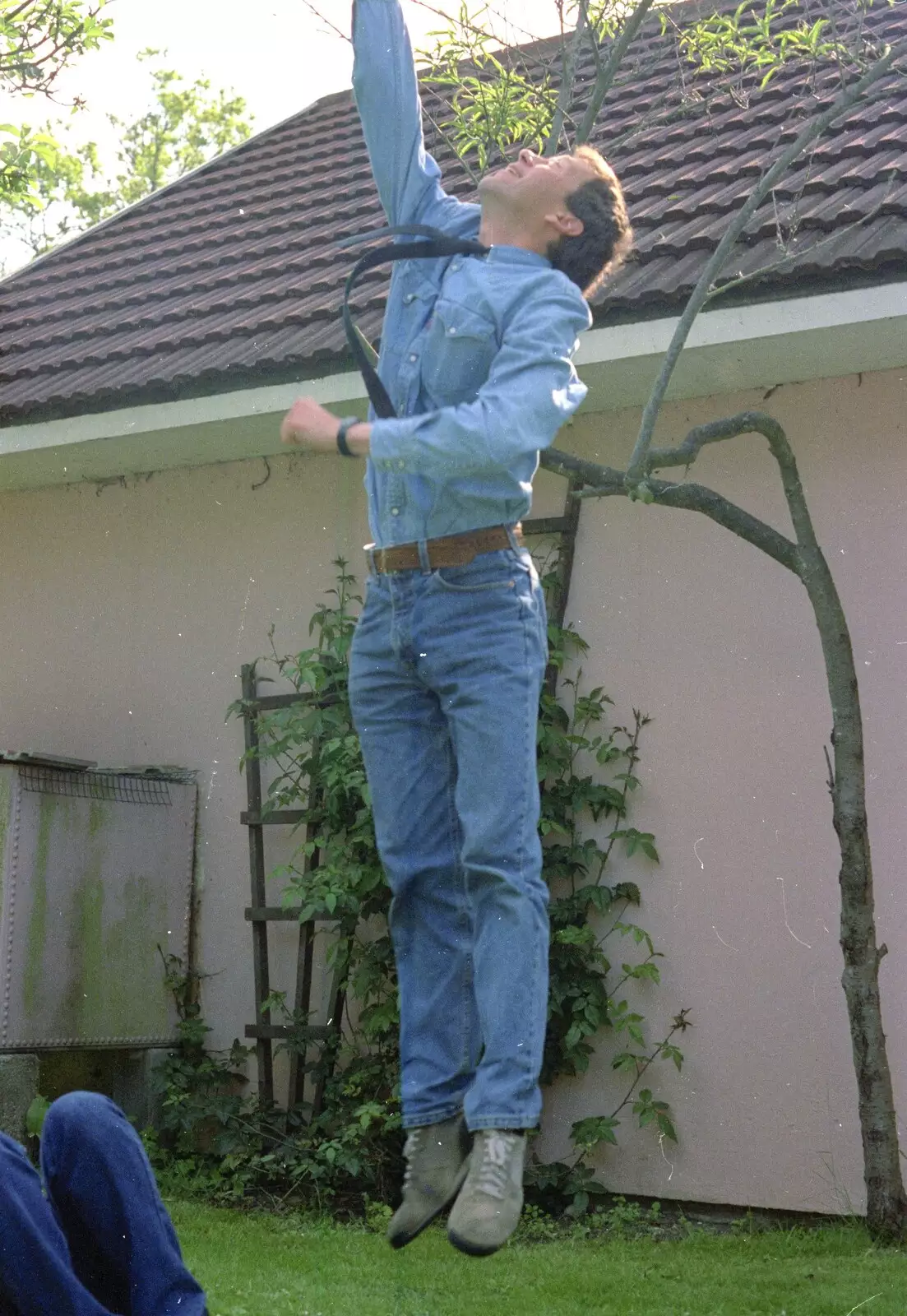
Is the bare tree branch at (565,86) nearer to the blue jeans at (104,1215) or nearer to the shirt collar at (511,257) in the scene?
the shirt collar at (511,257)

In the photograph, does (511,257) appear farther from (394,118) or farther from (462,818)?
(462,818)

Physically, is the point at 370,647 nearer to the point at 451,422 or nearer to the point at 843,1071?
the point at 451,422

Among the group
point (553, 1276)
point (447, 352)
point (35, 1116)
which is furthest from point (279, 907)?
point (447, 352)

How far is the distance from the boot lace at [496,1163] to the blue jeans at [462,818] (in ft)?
0.07

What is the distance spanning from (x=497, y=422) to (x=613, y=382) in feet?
12.1

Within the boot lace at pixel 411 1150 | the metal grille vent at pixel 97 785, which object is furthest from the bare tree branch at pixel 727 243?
the metal grille vent at pixel 97 785

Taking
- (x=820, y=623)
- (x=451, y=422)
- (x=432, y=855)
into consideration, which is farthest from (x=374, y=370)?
(x=820, y=623)

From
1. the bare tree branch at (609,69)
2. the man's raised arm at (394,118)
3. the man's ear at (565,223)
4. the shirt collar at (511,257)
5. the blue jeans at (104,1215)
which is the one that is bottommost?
the blue jeans at (104,1215)

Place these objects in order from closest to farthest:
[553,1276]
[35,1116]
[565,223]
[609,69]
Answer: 1. [565,223]
2. [609,69]
3. [553,1276]
4. [35,1116]

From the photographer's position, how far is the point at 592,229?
2.88 metres

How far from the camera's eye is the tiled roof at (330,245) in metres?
5.57

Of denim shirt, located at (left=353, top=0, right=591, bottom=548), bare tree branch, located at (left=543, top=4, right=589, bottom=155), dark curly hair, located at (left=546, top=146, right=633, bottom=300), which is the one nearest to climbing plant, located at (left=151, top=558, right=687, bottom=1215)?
bare tree branch, located at (left=543, top=4, right=589, bottom=155)

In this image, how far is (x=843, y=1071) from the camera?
5.77 metres

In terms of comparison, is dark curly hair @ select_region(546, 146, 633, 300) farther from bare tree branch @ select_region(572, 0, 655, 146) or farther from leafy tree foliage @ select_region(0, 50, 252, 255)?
leafy tree foliage @ select_region(0, 50, 252, 255)
